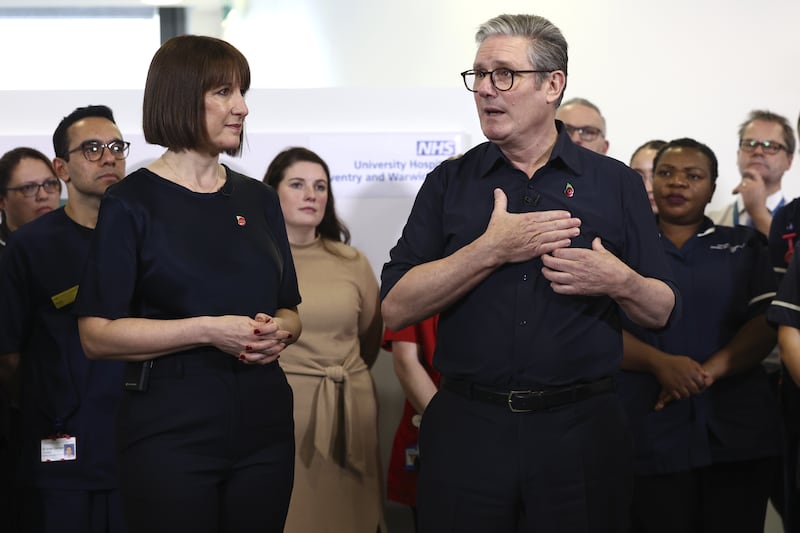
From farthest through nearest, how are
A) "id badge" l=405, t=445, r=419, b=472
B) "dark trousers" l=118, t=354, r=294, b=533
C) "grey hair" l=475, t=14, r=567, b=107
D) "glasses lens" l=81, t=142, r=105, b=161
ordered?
"id badge" l=405, t=445, r=419, b=472
"glasses lens" l=81, t=142, r=105, b=161
"grey hair" l=475, t=14, r=567, b=107
"dark trousers" l=118, t=354, r=294, b=533

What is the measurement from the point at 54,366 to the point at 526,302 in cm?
146

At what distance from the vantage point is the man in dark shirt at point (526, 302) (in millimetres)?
2227

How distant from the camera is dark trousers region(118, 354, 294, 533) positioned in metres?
2.14

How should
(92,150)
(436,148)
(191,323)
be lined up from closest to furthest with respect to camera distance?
1. (191,323)
2. (92,150)
3. (436,148)

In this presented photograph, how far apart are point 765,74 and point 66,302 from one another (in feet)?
12.0

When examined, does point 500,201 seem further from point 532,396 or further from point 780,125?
point 780,125

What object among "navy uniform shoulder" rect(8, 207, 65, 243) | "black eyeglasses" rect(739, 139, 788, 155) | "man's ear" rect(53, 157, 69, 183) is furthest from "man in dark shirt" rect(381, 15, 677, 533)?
"black eyeglasses" rect(739, 139, 788, 155)

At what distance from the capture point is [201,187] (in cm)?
234

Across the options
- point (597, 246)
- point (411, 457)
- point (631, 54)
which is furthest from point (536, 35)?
point (631, 54)

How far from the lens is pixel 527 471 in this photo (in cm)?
223

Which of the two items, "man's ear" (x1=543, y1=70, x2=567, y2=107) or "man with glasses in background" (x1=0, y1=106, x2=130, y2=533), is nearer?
"man's ear" (x1=543, y1=70, x2=567, y2=107)

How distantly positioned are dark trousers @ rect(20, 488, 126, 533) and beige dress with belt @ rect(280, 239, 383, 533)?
853 millimetres

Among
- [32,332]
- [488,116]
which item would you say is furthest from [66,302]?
[488,116]

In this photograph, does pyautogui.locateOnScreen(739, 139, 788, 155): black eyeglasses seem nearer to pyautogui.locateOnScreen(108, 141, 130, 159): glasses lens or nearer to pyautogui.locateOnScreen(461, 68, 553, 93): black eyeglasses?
pyautogui.locateOnScreen(461, 68, 553, 93): black eyeglasses
